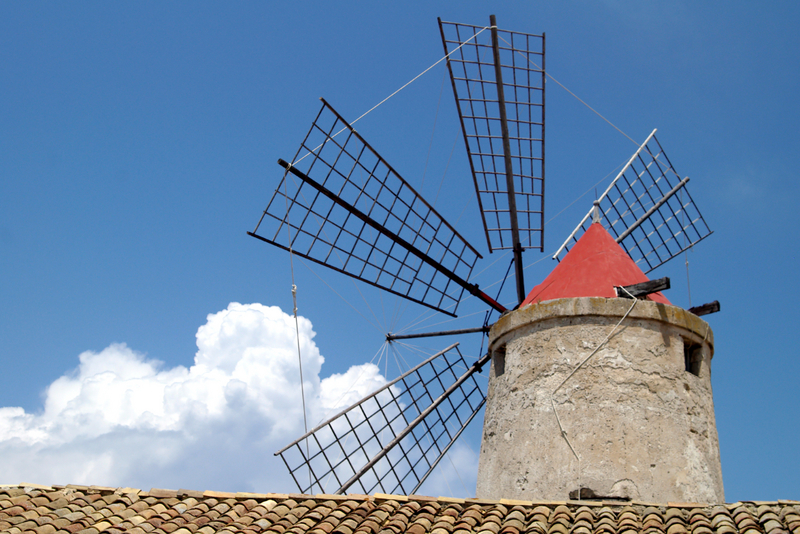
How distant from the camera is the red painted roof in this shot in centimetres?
579

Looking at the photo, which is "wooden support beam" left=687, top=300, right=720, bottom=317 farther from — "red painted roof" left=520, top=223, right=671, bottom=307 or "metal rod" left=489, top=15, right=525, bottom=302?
"metal rod" left=489, top=15, right=525, bottom=302

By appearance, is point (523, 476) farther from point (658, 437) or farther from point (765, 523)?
point (765, 523)

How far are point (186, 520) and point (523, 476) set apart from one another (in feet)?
7.05

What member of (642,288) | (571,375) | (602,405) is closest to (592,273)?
(642,288)

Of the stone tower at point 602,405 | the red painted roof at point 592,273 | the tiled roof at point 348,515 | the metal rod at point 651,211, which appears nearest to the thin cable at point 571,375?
the stone tower at point 602,405

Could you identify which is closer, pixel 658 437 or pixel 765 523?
pixel 765 523

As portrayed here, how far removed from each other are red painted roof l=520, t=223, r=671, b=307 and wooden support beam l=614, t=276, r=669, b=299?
11 cm

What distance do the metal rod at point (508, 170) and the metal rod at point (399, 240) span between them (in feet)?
1.39

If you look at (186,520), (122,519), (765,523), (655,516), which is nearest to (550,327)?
(655,516)

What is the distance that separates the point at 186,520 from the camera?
468 centimetres

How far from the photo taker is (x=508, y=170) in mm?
6750

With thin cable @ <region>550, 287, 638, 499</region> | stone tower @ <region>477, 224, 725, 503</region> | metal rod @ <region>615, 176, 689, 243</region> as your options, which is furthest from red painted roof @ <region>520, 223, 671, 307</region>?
metal rod @ <region>615, 176, 689, 243</region>

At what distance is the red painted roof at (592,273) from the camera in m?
5.79

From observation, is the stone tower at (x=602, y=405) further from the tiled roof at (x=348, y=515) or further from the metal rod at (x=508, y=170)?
the metal rod at (x=508, y=170)
